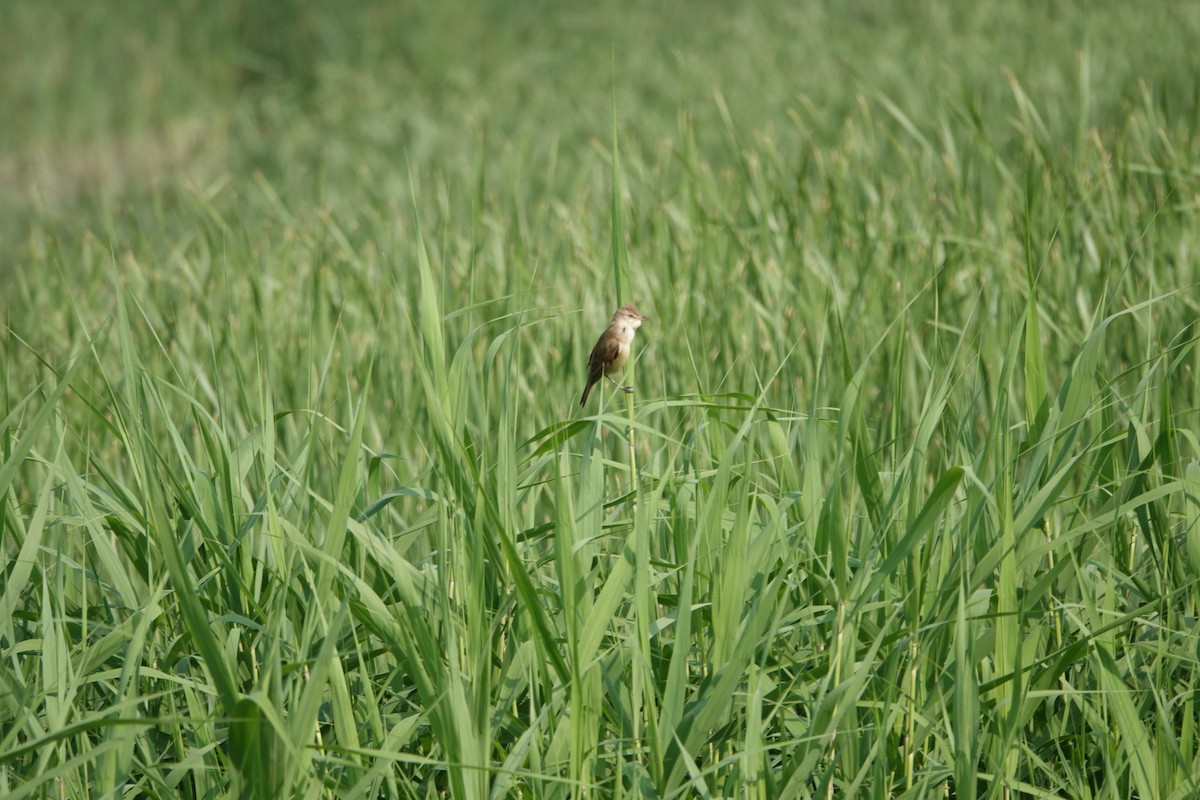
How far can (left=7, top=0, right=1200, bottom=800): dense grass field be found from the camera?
166 centimetres

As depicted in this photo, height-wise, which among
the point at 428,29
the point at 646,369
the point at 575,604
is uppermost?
the point at 428,29

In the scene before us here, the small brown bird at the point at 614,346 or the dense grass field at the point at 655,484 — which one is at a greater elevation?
the small brown bird at the point at 614,346

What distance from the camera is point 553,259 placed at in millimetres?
4043

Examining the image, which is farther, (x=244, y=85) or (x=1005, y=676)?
(x=244, y=85)

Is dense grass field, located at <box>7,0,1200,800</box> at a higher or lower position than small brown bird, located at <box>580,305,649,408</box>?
lower

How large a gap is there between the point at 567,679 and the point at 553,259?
8.32 feet

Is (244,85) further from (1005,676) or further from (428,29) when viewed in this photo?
(1005,676)

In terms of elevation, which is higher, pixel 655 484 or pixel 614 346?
pixel 614 346

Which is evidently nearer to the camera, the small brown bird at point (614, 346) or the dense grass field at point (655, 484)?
the dense grass field at point (655, 484)

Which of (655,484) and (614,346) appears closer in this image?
(655,484)

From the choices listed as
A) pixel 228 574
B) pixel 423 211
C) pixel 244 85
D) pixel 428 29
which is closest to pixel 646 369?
pixel 228 574

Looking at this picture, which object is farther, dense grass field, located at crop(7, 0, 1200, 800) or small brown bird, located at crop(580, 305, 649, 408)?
small brown bird, located at crop(580, 305, 649, 408)

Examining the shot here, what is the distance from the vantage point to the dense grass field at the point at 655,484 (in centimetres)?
166

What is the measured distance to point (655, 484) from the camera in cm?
215
